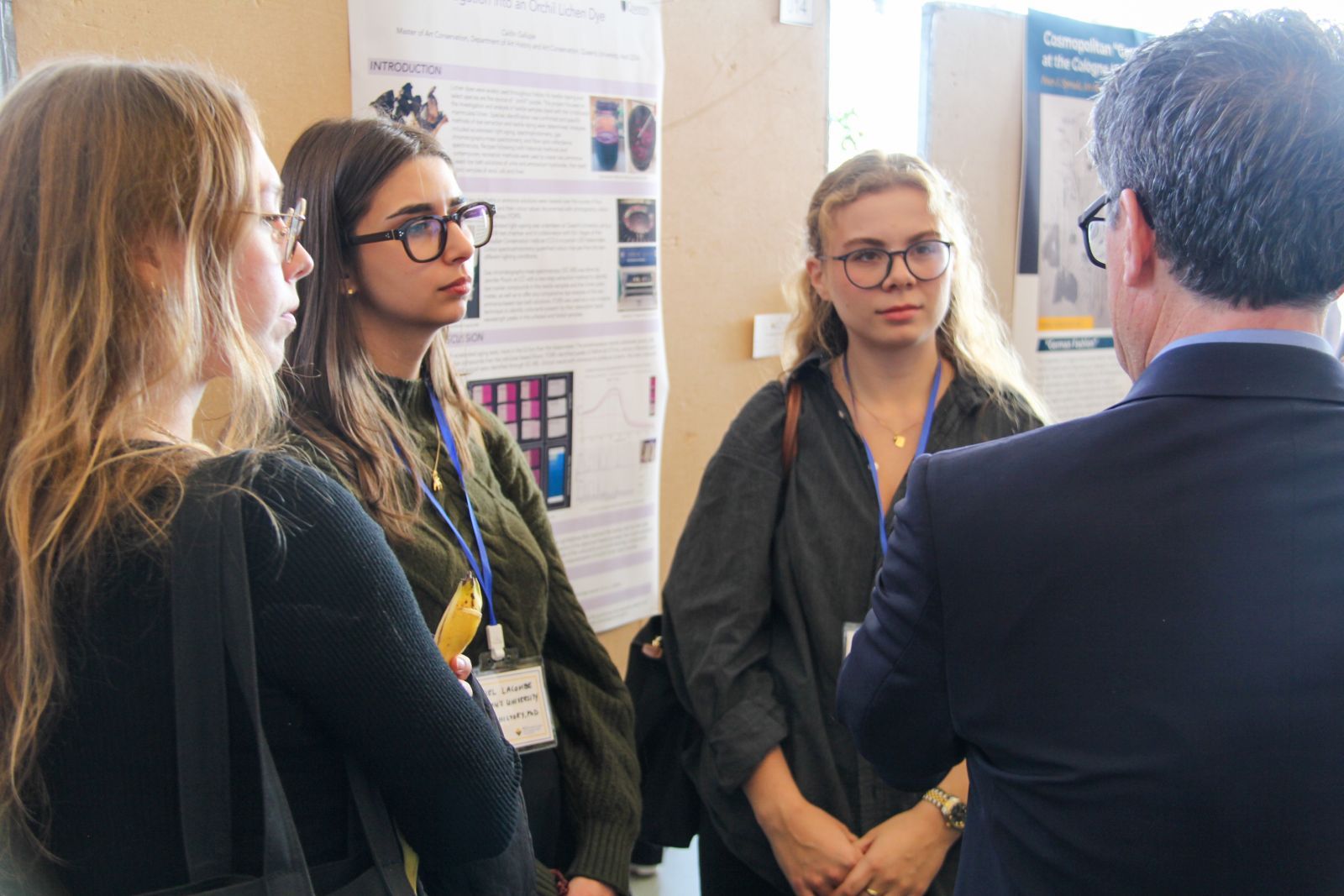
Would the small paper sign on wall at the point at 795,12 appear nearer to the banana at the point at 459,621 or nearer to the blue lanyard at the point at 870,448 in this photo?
the blue lanyard at the point at 870,448

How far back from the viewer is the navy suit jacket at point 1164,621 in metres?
0.82

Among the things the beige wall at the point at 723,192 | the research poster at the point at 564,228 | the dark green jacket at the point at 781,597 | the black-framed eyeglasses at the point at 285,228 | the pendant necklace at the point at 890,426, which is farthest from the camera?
the beige wall at the point at 723,192

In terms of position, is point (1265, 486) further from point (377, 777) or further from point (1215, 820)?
point (377, 777)

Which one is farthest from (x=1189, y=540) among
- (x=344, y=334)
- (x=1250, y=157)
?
(x=344, y=334)

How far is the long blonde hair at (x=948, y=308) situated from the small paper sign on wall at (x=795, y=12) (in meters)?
1.15

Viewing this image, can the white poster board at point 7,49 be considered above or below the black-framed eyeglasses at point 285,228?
above

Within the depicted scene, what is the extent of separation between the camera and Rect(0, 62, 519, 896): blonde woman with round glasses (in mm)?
790

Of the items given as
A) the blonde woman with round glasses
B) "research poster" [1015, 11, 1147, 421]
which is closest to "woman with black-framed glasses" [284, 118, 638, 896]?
the blonde woman with round glasses

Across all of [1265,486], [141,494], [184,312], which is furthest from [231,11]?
[1265,486]

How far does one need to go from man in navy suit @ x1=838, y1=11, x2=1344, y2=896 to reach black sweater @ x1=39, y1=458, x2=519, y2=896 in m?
0.49

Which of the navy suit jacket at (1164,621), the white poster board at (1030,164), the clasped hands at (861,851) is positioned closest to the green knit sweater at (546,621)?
the clasped hands at (861,851)

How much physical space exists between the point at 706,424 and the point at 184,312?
2.04 metres

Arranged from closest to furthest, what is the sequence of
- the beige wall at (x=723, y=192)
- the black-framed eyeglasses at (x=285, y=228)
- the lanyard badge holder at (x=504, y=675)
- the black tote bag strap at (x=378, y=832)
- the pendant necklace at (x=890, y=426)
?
1. the black tote bag strap at (x=378, y=832)
2. the black-framed eyeglasses at (x=285, y=228)
3. the lanyard badge holder at (x=504, y=675)
4. the pendant necklace at (x=890, y=426)
5. the beige wall at (x=723, y=192)

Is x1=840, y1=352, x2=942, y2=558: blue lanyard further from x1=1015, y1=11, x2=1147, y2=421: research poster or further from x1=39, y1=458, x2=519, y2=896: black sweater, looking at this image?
x1=1015, y1=11, x2=1147, y2=421: research poster
